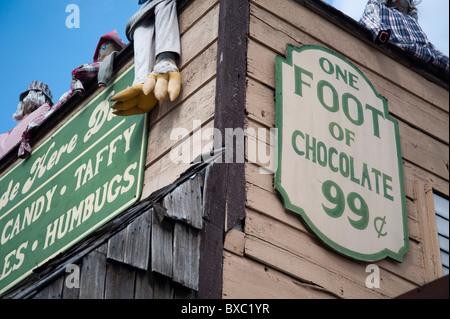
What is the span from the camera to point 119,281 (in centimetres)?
362

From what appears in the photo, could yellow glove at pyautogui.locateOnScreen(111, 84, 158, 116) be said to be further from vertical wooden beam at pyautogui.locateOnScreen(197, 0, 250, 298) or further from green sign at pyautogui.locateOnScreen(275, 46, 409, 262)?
green sign at pyautogui.locateOnScreen(275, 46, 409, 262)

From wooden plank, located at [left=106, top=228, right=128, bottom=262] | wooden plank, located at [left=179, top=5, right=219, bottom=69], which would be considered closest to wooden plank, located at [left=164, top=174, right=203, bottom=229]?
wooden plank, located at [left=106, top=228, right=128, bottom=262]

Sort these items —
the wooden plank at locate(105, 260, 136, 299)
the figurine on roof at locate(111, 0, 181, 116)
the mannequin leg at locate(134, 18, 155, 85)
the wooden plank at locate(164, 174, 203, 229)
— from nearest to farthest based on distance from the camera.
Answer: the wooden plank at locate(105, 260, 136, 299)
the wooden plank at locate(164, 174, 203, 229)
the figurine on roof at locate(111, 0, 181, 116)
the mannequin leg at locate(134, 18, 155, 85)

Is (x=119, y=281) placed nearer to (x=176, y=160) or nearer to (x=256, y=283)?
(x=256, y=283)

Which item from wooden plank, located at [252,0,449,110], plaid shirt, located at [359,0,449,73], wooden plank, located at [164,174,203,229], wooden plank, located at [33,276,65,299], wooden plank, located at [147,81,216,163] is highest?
plaid shirt, located at [359,0,449,73]

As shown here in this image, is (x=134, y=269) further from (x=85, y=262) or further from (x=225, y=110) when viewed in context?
(x=225, y=110)

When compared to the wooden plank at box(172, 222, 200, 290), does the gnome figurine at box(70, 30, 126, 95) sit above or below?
above

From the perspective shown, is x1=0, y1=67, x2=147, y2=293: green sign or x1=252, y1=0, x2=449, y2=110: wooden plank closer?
x1=0, y1=67, x2=147, y2=293: green sign

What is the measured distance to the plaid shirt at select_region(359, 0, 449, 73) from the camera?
5926mm

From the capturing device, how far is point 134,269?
3.70 m

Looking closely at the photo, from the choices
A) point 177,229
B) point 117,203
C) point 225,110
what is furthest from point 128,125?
point 177,229

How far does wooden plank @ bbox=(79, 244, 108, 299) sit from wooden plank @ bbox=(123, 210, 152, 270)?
135mm
